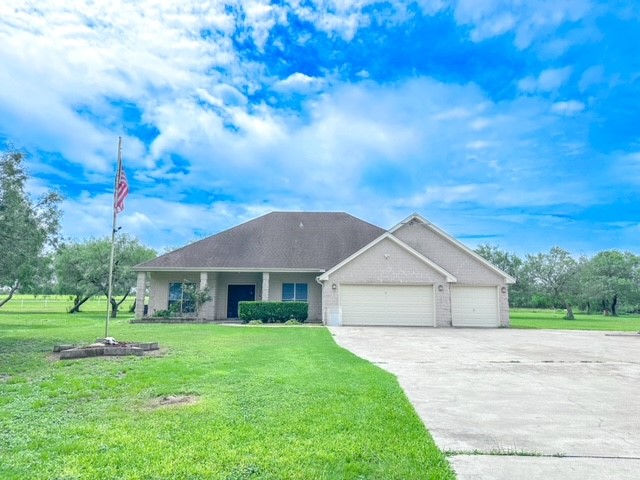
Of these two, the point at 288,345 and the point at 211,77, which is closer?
Result: the point at 288,345

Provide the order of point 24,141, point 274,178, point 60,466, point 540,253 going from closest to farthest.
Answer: point 60,466 → point 24,141 → point 274,178 → point 540,253

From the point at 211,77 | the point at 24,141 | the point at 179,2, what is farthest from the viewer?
the point at 211,77

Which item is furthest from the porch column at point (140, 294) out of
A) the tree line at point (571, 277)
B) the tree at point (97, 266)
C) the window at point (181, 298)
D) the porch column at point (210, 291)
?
the tree line at point (571, 277)

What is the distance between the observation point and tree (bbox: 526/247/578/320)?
32.2 metres

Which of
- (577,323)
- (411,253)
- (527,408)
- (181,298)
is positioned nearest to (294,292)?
(181,298)

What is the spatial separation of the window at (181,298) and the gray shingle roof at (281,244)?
129 centimetres

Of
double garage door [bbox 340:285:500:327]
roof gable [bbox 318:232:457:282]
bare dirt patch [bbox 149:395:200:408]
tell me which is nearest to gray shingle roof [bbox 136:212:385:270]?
roof gable [bbox 318:232:457:282]

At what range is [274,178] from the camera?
29016 millimetres

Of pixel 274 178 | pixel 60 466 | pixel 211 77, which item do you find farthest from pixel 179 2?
pixel 274 178

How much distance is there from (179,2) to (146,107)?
280 inches

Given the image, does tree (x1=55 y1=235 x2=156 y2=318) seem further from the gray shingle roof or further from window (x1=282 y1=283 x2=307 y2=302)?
window (x1=282 y1=283 x2=307 y2=302)

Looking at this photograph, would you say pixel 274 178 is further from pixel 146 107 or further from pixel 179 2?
pixel 179 2

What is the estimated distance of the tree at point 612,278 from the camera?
38.0 metres

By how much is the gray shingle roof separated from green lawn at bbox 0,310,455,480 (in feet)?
46.0
